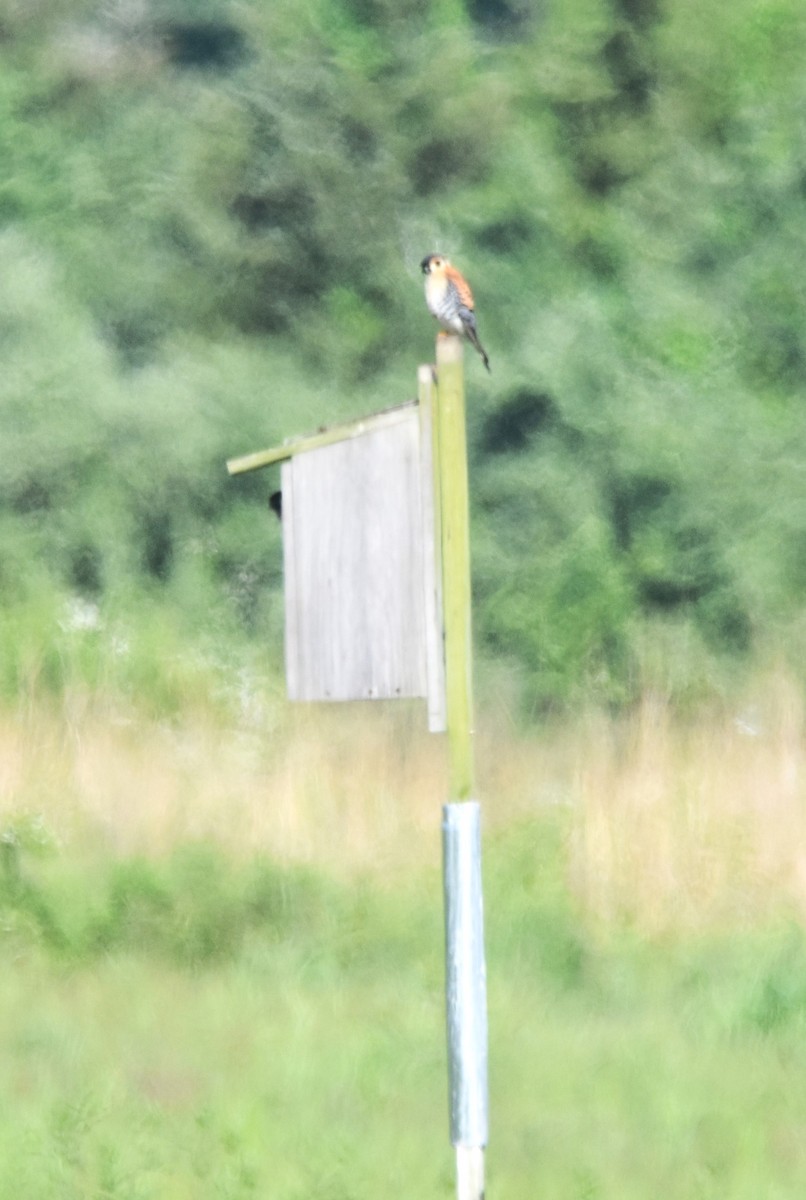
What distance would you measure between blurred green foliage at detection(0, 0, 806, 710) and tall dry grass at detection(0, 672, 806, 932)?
249cm

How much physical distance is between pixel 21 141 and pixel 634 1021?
15403 millimetres

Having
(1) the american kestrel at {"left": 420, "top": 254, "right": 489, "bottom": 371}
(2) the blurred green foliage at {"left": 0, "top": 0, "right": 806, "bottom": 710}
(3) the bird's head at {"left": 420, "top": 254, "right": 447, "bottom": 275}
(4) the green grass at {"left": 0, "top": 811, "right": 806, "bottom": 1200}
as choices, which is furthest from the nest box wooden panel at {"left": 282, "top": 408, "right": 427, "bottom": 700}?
(2) the blurred green foliage at {"left": 0, "top": 0, "right": 806, "bottom": 710}

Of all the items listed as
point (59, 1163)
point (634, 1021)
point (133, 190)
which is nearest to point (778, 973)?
point (634, 1021)

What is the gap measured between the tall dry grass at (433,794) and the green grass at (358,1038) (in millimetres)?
237

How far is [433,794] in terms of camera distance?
8.45 m

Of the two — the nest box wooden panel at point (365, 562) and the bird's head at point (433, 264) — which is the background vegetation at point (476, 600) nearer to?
the nest box wooden panel at point (365, 562)

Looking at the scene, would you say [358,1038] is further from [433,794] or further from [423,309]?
[423,309]

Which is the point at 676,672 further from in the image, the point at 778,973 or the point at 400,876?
the point at 778,973

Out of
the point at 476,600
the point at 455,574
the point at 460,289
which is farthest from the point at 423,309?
the point at 455,574

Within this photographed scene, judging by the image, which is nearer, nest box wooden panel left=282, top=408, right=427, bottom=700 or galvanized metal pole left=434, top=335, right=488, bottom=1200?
galvanized metal pole left=434, top=335, right=488, bottom=1200

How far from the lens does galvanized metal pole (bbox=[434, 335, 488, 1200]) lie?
4.48 metres

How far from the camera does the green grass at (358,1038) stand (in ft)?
16.1

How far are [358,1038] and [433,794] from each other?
2468 mm

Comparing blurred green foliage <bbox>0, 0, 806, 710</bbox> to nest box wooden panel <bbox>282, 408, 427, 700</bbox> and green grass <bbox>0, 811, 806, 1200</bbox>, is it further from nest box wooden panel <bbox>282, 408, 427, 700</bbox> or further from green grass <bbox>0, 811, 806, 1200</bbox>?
nest box wooden panel <bbox>282, 408, 427, 700</bbox>
